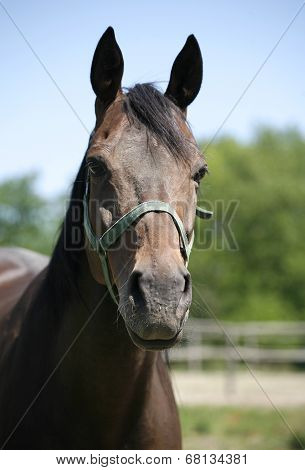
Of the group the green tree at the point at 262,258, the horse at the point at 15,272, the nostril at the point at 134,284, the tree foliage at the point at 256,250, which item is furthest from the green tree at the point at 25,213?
the nostril at the point at 134,284

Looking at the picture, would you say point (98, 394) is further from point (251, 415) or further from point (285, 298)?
point (285, 298)

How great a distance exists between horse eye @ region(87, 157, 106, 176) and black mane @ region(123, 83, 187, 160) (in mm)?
285

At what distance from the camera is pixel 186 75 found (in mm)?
3430

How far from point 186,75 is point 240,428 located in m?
6.88

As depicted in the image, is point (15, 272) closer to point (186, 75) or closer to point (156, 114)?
point (186, 75)

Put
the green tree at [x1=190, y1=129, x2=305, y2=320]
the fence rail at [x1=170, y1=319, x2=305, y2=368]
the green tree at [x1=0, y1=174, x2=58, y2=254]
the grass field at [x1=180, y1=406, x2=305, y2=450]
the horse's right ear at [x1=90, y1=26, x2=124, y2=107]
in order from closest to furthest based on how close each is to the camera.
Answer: the horse's right ear at [x1=90, y1=26, x2=124, y2=107], the grass field at [x1=180, y1=406, x2=305, y2=450], the fence rail at [x1=170, y1=319, x2=305, y2=368], the green tree at [x1=0, y1=174, x2=58, y2=254], the green tree at [x1=190, y1=129, x2=305, y2=320]

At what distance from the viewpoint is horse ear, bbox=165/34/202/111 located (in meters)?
3.40

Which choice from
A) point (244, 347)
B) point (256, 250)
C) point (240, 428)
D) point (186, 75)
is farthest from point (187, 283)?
point (256, 250)

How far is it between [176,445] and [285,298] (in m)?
26.5

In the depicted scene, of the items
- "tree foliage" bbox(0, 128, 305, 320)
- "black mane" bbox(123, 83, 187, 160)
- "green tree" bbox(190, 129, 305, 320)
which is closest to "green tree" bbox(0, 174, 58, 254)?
"tree foliage" bbox(0, 128, 305, 320)

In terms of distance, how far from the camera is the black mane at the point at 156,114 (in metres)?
2.97

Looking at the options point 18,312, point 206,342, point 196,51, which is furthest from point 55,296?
point 206,342

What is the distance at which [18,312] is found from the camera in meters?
3.93

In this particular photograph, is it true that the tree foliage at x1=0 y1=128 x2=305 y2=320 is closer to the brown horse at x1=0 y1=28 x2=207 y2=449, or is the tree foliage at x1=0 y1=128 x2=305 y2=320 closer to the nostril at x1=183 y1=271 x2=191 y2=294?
the brown horse at x1=0 y1=28 x2=207 y2=449
